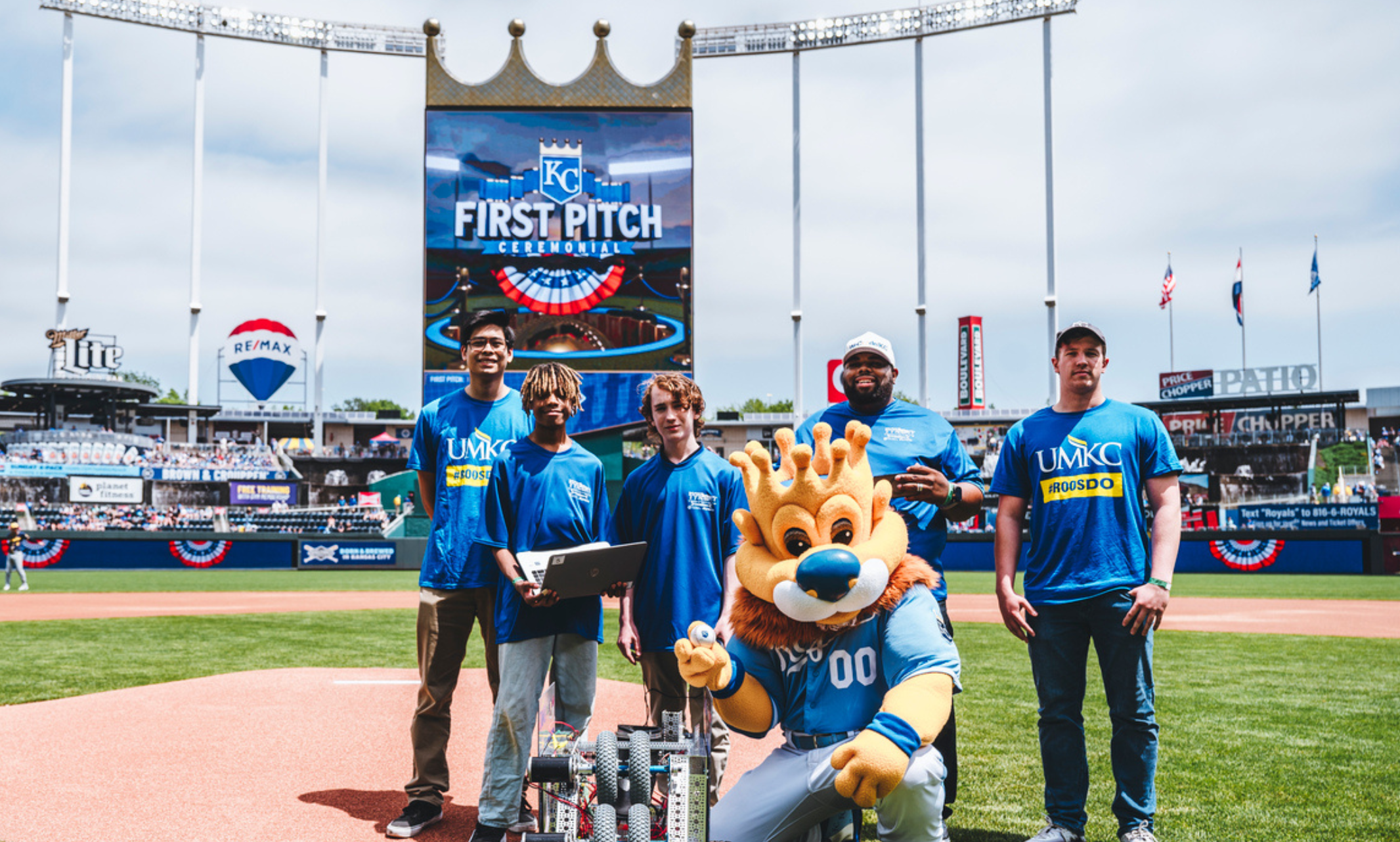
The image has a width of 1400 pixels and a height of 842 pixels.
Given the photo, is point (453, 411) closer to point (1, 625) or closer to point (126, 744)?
point (126, 744)

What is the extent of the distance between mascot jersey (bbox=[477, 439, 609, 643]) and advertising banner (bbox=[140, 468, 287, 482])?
45259mm

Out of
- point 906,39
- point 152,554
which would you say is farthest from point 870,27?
point 152,554

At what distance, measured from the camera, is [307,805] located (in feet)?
14.9

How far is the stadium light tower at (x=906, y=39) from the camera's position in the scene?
31641 millimetres

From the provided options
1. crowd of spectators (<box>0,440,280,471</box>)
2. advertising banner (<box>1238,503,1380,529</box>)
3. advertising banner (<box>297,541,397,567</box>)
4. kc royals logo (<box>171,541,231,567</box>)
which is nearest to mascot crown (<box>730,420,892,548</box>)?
advertising banner (<box>297,541,397,567</box>)

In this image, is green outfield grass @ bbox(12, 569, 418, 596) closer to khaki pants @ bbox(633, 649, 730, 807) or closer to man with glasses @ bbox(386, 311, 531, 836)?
man with glasses @ bbox(386, 311, 531, 836)

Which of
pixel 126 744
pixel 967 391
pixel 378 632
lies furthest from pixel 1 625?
pixel 967 391

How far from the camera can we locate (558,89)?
2509 cm

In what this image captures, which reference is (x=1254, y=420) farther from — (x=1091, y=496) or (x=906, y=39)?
(x=1091, y=496)

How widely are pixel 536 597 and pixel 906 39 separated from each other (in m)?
35.0

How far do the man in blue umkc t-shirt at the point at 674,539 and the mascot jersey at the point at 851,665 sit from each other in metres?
0.84

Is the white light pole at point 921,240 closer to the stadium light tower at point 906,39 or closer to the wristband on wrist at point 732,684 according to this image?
the stadium light tower at point 906,39

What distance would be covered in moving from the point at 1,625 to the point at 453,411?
12694mm

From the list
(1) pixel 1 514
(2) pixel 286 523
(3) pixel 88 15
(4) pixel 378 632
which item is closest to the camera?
(4) pixel 378 632
